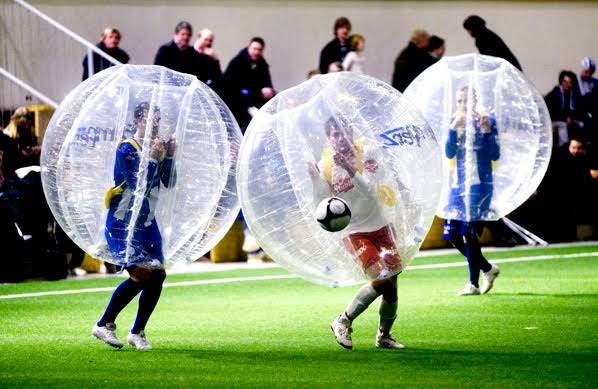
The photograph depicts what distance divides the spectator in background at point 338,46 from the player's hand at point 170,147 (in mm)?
9079

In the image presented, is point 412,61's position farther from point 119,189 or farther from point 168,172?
point 119,189

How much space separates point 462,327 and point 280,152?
2560 mm

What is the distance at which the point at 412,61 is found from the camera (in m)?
18.4

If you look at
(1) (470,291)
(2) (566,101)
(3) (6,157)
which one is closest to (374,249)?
(1) (470,291)

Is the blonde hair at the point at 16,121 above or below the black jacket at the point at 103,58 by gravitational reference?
below

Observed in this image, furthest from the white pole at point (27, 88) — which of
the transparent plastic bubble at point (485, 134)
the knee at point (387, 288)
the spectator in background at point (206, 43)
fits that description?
the knee at point (387, 288)

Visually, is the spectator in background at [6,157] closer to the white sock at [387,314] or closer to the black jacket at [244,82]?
the black jacket at [244,82]

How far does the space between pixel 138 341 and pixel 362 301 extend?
5.32 feet

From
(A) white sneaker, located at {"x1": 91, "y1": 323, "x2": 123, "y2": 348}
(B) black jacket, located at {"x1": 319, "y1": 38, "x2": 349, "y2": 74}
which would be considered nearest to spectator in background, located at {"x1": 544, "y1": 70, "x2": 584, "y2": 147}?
(B) black jacket, located at {"x1": 319, "y1": 38, "x2": 349, "y2": 74}

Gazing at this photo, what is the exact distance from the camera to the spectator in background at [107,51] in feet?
55.6

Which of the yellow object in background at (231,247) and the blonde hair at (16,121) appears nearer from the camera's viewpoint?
the blonde hair at (16,121)

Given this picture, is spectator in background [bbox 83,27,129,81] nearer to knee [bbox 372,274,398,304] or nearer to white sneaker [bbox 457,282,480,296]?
white sneaker [bbox 457,282,480,296]

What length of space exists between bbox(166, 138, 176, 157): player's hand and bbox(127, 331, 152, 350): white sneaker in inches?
54.8

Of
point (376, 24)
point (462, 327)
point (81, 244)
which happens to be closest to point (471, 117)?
point (462, 327)
